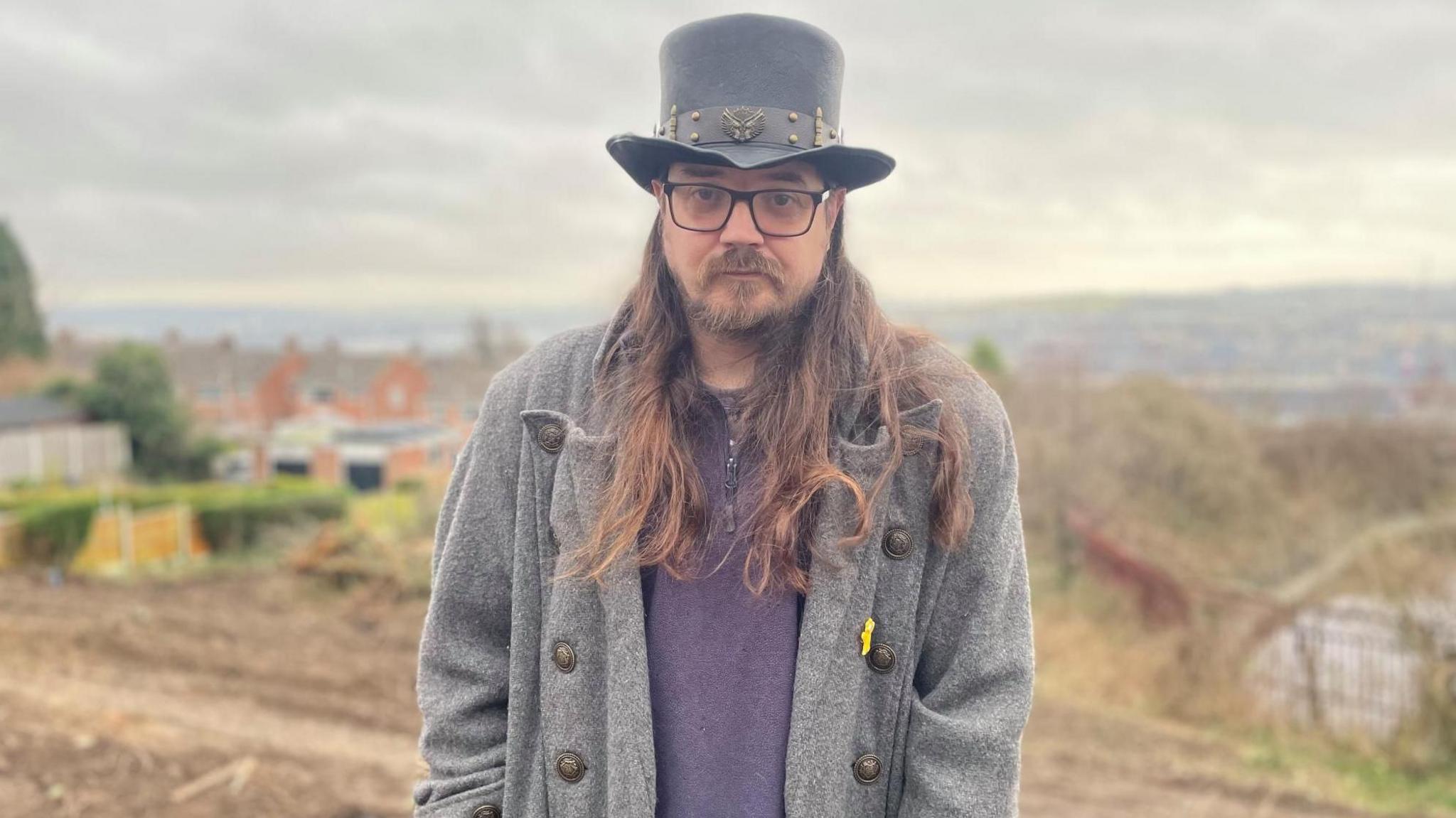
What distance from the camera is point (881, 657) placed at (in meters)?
1.76

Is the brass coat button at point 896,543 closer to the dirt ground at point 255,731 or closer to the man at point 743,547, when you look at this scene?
the man at point 743,547

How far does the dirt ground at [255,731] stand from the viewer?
4.84 m

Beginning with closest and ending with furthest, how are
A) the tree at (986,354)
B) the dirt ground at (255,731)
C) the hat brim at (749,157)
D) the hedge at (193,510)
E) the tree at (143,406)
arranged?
1. the hat brim at (749,157)
2. the dirt ground at (255,731)
3. the hedge at (193,510)
4. the tree at (986,354)
5. the tree at (143,406)

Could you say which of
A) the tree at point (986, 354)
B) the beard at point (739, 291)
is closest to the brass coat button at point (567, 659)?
the beard at point (739, 291)

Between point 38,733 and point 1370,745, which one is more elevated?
point 38,733

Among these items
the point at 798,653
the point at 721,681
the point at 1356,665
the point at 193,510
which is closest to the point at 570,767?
the point at 721,681

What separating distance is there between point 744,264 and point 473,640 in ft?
2.81

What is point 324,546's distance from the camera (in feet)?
39.5

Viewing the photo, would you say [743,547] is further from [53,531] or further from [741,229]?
[53,531]

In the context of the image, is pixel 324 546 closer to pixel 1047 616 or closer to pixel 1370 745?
pixel 1047 616

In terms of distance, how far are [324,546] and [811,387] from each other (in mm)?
11348

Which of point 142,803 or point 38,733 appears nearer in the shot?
point 142,803

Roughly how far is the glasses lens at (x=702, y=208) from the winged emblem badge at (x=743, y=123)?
0.10 metres

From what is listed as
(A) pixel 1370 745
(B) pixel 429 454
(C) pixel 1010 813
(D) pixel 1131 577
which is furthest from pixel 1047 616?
(B) pixel 429 454
